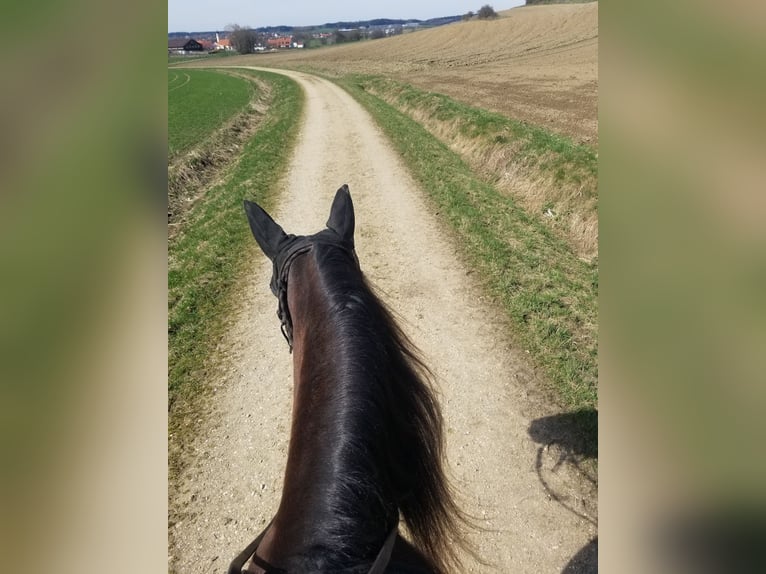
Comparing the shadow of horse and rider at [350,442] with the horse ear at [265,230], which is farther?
the horse ear at [265,230]

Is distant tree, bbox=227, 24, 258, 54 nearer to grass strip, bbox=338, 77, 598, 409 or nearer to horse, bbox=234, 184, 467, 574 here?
grass strip, bbox=338, 77, 598, 409

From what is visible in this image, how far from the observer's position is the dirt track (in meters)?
3.43

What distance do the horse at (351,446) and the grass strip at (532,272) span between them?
3110 millimetres

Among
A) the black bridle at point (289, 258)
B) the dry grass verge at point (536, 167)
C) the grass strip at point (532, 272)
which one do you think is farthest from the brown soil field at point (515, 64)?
the grass strip at point (532, 272)

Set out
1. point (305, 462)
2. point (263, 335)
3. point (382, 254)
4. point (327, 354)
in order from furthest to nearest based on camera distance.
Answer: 1. point (382, 254)
2. point (263, 335)
3. point (327, 354)
4. point (305, 462)

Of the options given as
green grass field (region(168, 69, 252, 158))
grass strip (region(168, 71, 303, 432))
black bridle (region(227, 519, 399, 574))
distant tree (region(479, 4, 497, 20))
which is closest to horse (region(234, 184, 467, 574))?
black bridle (region(227, 519, 399, 574))

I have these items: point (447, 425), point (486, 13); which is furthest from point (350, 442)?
point (486, 13)

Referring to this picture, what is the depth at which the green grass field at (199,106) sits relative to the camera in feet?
54.5

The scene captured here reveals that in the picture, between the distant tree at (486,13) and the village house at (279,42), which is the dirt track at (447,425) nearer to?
the distant tree at (486,13)

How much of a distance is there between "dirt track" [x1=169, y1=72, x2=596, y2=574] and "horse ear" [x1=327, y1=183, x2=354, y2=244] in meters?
0.90
